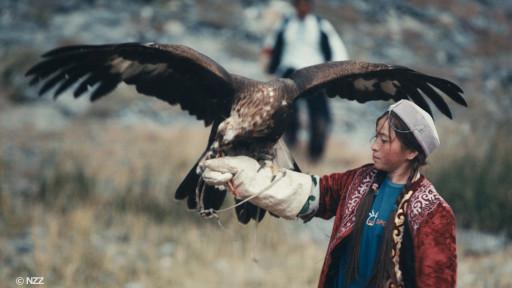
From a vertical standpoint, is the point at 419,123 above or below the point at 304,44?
below

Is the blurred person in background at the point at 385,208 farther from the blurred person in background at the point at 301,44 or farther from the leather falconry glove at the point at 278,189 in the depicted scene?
the blurred person in background at the point at 301,44

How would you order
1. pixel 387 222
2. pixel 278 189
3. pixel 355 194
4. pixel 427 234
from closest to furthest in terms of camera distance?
pixel 427 234, pixel 387 222, pixel 355 194, pixel 278 189

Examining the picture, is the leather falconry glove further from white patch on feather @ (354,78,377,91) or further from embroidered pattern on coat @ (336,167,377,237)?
white patch on feather @ (354,78,377,91)

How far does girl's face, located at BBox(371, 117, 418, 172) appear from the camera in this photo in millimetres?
3682

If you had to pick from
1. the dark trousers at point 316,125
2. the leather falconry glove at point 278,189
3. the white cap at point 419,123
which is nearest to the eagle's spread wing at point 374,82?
the white cap at point 419,123

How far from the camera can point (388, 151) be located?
12.1 feet

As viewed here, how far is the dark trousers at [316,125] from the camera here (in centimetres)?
938

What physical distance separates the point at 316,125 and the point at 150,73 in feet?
14.8

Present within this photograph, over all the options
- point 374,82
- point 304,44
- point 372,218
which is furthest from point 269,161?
point 304,44

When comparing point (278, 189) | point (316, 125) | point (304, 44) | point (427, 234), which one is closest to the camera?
point (427, 234)

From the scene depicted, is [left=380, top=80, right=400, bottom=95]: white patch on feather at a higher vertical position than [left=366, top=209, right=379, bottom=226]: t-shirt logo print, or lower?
higher


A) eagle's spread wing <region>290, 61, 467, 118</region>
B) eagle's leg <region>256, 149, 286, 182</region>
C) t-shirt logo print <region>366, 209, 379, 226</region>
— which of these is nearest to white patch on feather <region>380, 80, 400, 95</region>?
eagle's spread wing <region>290, 61, 467, 118</region>

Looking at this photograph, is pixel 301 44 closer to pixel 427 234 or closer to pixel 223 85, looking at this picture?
pixel 223 85

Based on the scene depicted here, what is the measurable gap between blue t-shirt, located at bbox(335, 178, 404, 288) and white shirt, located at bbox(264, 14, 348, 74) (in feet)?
A: 16.2
